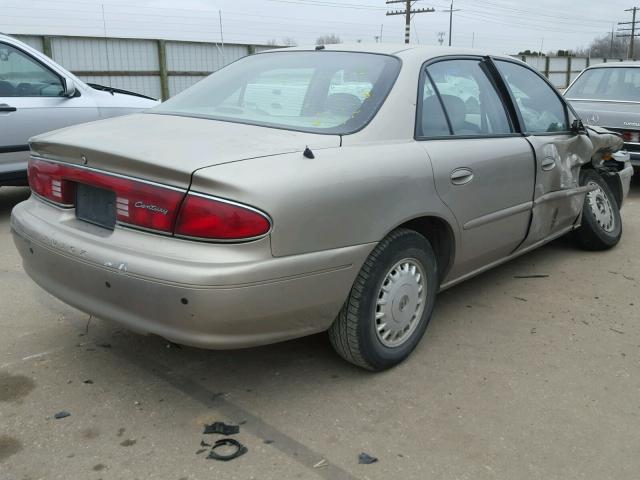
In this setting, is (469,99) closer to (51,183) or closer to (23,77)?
(51,183)

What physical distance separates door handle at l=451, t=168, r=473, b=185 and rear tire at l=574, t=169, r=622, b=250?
1.90 metres

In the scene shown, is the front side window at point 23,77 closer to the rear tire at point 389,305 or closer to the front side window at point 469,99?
the front side window at point 469,99

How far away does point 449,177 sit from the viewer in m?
3.10

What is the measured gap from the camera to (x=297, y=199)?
2.37 metres

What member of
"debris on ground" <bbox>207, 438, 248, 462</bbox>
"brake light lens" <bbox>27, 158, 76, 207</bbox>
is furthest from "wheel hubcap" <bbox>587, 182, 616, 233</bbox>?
"brake light lens" <bbox>27, 158, 76, 207</bbox>

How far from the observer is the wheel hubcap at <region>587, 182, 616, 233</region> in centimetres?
489

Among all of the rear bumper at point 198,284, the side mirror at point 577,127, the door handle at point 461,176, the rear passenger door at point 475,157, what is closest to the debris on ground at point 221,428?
the rear bumper at point 198,284

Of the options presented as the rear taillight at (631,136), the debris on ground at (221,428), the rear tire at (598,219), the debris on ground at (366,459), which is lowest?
the debris on ground at (366,459)

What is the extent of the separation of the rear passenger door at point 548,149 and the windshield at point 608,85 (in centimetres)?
392

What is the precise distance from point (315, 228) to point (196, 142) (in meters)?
0.63

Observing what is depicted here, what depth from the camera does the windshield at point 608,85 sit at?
784 cm

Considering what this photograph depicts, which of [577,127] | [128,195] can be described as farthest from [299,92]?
[577,127]

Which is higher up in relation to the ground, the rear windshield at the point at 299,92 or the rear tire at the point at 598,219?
the rear windshield at the point at 299,92

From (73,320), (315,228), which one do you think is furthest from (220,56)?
(315,228)
